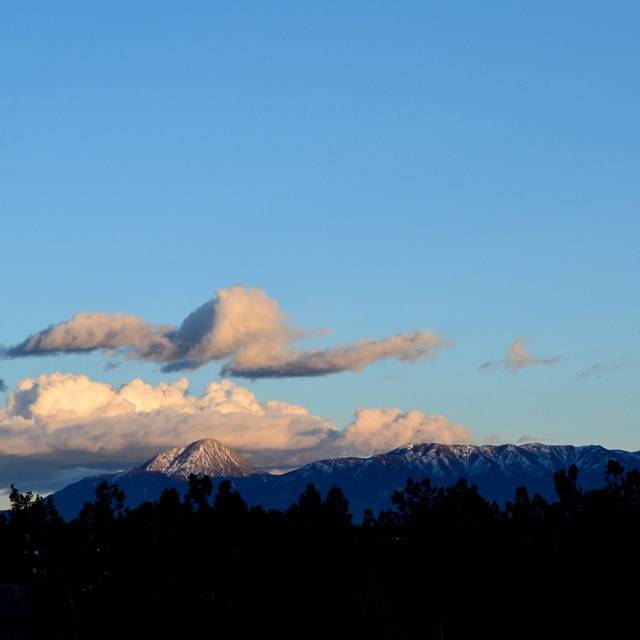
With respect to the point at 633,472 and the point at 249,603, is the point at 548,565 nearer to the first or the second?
the point at 249,603

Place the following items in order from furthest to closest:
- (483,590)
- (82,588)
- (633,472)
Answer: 1. (633,472)
2. (82,588)
3. (483,590)

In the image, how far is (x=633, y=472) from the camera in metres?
152

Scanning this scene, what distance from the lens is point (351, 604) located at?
114938mm

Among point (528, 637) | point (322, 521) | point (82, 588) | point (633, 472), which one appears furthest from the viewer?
point (633, 472)

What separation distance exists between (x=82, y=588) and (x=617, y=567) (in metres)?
56.4

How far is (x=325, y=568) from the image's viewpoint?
121688 mm

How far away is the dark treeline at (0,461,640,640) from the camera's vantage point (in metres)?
108

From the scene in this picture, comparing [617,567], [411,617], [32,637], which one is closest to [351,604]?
[411,617]

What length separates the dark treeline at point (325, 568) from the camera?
356ft

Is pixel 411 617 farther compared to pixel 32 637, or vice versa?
pixel 32 637

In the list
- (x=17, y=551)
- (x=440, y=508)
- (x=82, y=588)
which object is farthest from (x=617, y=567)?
(x=17, y=551)

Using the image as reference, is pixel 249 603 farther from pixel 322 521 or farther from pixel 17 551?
pixel 17 551

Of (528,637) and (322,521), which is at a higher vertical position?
(322,521)

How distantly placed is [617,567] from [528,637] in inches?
405
